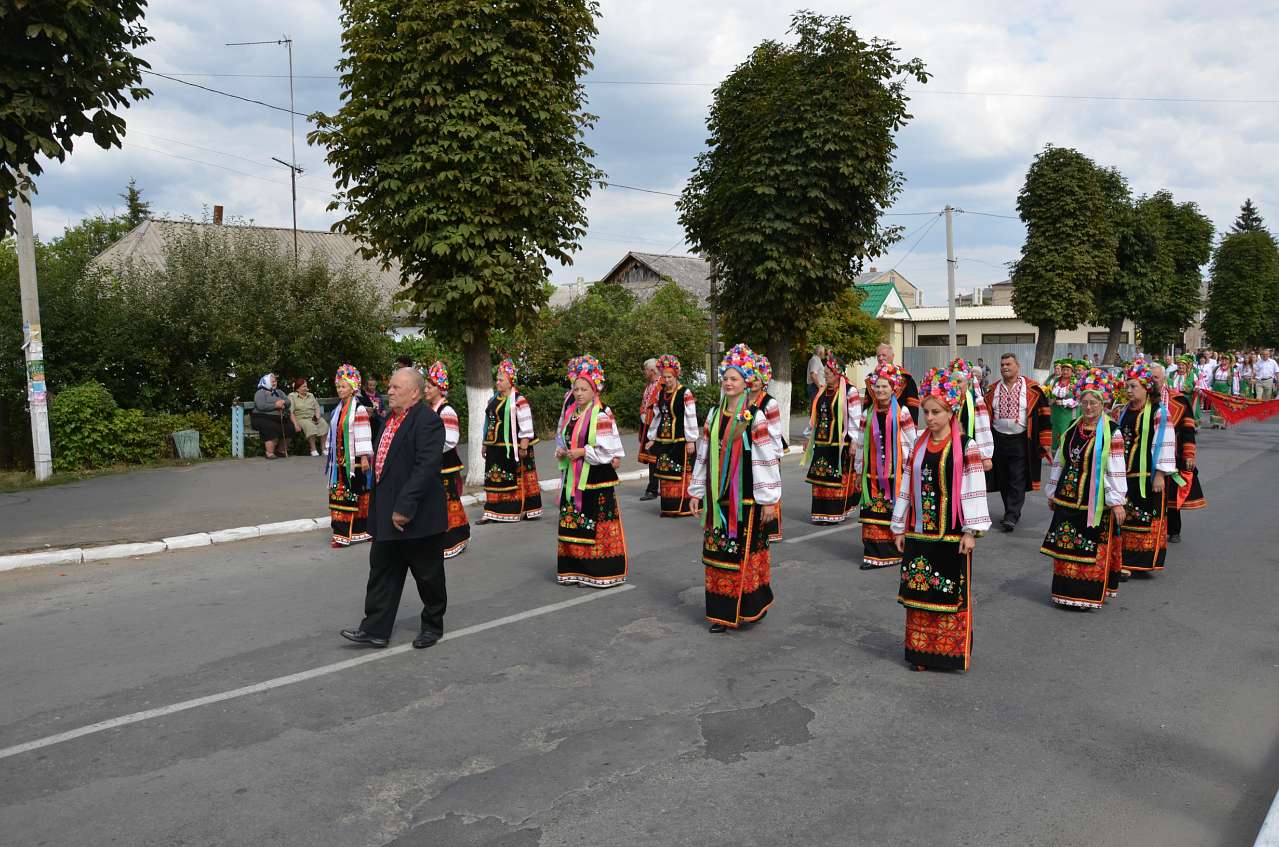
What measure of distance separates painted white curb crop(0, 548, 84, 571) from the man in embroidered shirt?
385 inches

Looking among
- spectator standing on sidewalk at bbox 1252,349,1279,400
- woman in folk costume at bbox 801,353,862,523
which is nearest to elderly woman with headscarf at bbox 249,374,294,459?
woman in folk costume at bbox 801,353,862,523

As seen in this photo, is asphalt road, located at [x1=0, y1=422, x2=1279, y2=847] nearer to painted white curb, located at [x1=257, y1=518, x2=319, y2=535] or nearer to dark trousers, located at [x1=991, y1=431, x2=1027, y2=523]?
dark trousers, located at [x1=991, y1=431, x2=1027, y2=523]

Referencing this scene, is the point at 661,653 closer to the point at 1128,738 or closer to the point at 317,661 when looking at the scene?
the point at 317,661

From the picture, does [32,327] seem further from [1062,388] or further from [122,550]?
[1062,388]

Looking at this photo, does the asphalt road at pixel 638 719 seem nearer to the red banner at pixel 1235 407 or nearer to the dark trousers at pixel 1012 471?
the dark trousers at pixel 1012 471

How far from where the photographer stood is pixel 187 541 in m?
10.4

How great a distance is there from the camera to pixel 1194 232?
41.8 m

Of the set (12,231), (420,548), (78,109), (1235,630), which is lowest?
(1235,630)

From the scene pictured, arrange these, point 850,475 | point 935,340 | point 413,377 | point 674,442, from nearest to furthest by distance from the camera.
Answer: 1. point 413,377
2. point 850,475
3. point 674,442
4. point 935,340

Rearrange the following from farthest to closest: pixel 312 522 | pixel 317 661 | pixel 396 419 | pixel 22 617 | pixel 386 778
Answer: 1. pixel 312 522
2. pixel 22 617
3. pixel 396 419
4. pixel 317 661
5. pixel 386 778

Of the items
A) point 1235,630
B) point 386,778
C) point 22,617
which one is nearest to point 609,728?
point 386,778

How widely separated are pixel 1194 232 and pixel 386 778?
4622cm

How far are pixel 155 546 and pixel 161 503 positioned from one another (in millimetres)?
2794

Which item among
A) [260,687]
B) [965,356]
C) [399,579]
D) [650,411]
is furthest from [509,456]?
[965,356]
